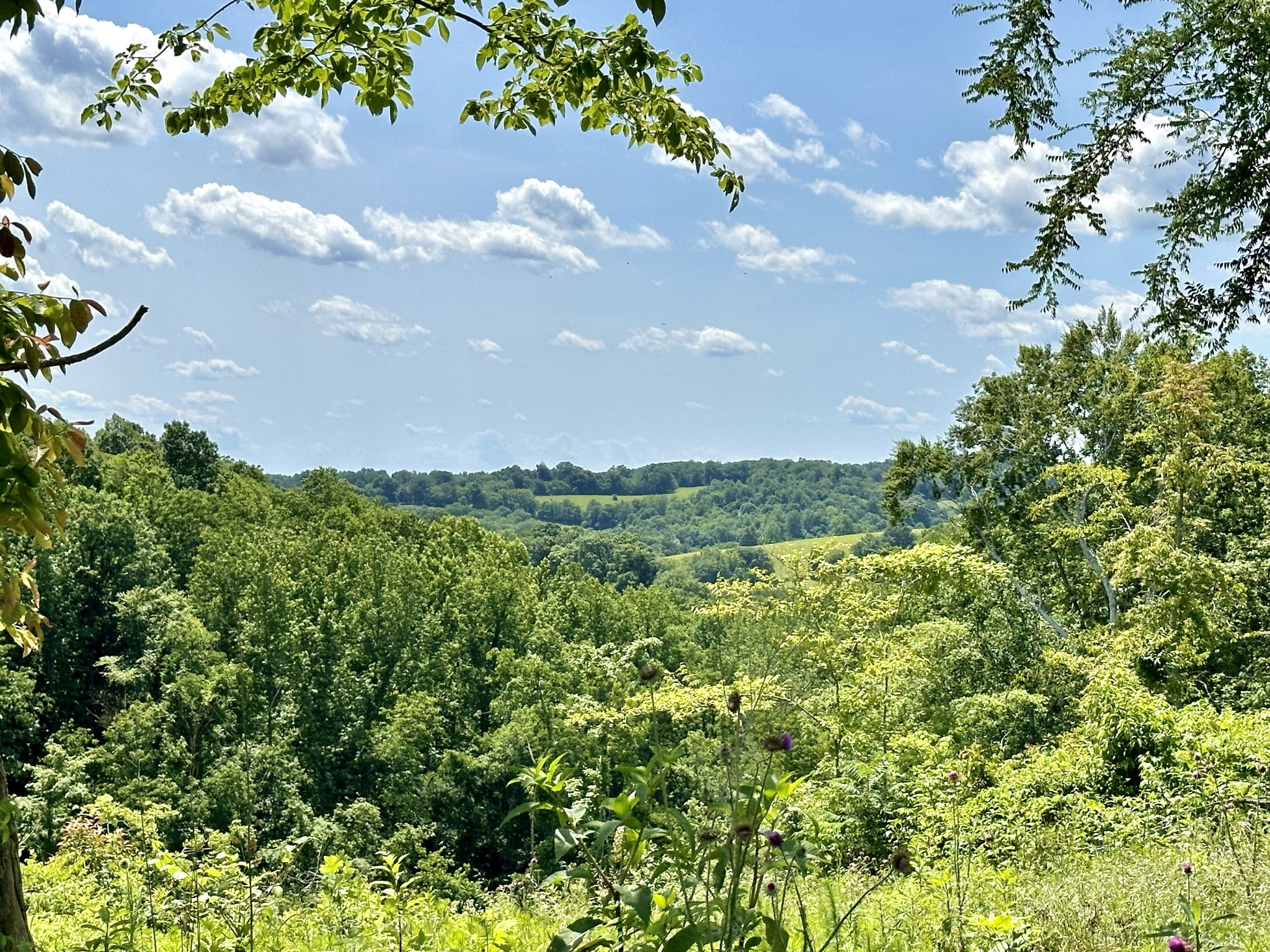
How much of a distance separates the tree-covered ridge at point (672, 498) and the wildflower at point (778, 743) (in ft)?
230

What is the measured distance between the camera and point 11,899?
7.27 ft

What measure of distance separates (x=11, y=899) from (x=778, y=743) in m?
1.77

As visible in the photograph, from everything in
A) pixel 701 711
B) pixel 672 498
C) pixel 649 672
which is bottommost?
pixel 701 711

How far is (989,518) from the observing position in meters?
21.1

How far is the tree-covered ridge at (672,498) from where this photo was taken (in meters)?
85.4

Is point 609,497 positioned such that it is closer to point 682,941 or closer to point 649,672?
point 649,672

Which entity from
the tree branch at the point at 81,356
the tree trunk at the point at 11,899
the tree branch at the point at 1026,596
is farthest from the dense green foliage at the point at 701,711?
the tree branch at the point at 81,356

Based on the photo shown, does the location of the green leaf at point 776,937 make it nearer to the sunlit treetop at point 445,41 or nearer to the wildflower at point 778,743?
the wildflower at point 778,743

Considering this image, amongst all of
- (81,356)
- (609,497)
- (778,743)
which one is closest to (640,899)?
(778,743)

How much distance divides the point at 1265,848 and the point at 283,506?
4286 cm

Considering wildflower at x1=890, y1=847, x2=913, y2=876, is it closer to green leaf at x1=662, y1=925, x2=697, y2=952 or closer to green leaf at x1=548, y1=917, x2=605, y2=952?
green leaf at x1=662, y1=925, x2=697, y2=952

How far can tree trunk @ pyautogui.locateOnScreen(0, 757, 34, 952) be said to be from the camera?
2.13 m

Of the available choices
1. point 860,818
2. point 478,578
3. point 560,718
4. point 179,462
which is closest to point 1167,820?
point 860,818

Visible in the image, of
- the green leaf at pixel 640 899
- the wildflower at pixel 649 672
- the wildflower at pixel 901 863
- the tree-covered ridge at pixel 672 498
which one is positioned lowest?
the green leaf at pixel 640 899
